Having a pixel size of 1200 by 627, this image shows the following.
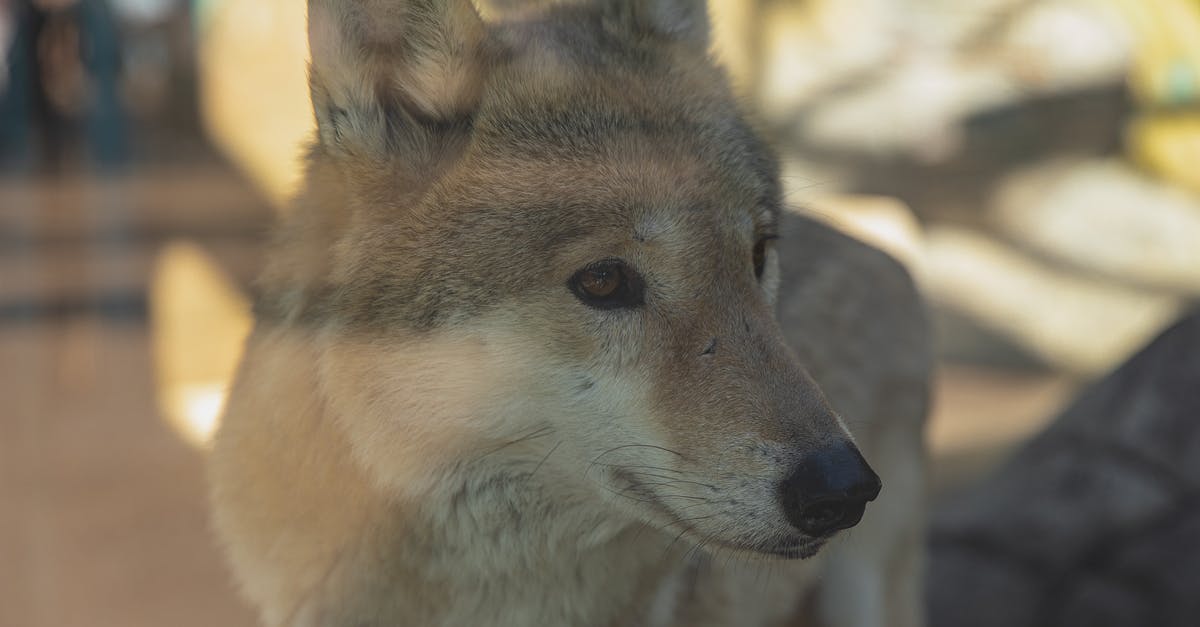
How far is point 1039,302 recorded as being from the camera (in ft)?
24.1

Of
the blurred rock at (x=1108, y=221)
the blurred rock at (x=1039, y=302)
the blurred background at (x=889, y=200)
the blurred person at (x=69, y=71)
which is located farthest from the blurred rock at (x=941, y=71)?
the blurred person at (x=69, y=71)

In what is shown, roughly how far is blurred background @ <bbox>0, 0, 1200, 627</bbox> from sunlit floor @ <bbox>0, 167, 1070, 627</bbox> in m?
0.02

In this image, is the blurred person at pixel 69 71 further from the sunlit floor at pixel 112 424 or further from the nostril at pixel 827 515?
the nostril at pixel 827 515

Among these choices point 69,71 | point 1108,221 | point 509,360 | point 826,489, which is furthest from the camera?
point 69,71

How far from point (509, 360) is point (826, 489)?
0.58 m

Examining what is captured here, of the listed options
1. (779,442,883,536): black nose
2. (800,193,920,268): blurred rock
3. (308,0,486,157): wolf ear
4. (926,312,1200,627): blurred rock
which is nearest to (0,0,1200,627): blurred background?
(800,193,920,268): blurred rock

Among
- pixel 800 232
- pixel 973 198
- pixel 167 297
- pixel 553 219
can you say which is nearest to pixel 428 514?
pixel 553 219

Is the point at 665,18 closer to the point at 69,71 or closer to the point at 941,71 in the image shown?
the point at 941,71

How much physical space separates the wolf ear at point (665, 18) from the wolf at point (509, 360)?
20 centimetres

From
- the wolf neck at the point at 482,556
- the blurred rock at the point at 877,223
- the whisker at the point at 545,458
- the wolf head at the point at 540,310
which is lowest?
the blurred rock at the point at 877,223

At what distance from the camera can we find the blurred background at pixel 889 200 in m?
6.08

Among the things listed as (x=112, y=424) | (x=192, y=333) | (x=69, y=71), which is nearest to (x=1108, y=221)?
(x=192, y=333)

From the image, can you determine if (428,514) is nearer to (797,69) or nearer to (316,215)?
(316,215)

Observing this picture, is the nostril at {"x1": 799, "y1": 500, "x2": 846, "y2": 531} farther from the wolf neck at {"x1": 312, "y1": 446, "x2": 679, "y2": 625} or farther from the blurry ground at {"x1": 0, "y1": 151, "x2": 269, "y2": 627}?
the blurry ground at {"x1": 0, "y1": 151, "x2": 269, "y2": 627}
